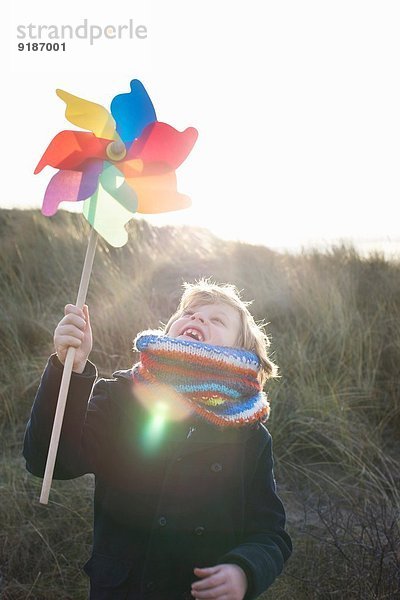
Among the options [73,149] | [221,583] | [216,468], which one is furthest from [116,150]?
[221,583]

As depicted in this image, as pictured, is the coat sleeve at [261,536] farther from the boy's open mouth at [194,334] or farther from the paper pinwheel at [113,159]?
the paper pinwheel at [113,159]

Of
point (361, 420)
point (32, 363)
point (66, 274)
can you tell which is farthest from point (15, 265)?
point (361, 420)

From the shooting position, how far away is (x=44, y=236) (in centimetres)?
684

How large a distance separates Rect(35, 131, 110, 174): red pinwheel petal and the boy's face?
0.54 metres

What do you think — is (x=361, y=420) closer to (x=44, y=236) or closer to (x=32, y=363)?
(x=32, y=363)

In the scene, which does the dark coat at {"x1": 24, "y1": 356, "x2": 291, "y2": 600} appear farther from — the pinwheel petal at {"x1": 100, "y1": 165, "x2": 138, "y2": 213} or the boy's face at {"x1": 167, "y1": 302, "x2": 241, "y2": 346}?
the pinwheel petal at {"x1": 100, "y1": 165, "x2": 138, "y2": 213}

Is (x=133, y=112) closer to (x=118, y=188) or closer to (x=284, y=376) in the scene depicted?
(x=118, y=188)

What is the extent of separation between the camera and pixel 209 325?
2002 millimetres

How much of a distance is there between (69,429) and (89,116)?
35.2 inches

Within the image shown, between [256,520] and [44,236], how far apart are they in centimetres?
540

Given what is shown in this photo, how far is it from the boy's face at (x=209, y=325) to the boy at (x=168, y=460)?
0.07 ft

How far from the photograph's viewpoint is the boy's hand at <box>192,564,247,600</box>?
5.43 feet

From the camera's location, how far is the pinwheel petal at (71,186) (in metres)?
1.99

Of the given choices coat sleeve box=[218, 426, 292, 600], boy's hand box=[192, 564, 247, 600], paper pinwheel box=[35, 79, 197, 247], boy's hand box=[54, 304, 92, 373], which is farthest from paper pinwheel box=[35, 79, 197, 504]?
boy's hand box=[192, 564, 247, 600]
